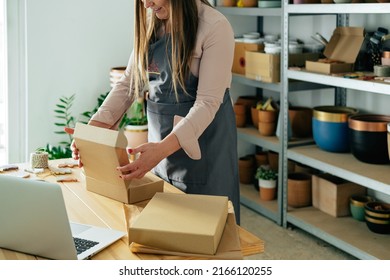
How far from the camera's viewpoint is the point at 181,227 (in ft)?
4.94

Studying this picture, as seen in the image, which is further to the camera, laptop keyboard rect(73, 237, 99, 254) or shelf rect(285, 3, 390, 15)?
shelf rect(285, 3, 390, 15)

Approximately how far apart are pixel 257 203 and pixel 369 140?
1044 mm

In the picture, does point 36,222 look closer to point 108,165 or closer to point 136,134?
point 108,165

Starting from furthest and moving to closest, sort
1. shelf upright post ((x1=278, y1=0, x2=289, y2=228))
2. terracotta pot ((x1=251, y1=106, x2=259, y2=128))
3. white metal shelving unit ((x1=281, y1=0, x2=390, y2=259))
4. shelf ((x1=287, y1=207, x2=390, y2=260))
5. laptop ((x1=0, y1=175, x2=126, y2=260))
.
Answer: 1. terracotta pot ((x1=251, y1=106, x2=259, y2=128))
2. shelf upright post ((x1=278, y1=0, x2=289, y2=228))
3. shelf ((x1=287, y1=207, x2=390, y2=260))
4. white metal shelving unit ((x1=281, y1=0, x2=390, y2=259))
5. laptop ((x1=0, y1=175, x2=126, y2=260))

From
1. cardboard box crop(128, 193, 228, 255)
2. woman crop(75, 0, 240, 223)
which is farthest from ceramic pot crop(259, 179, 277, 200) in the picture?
cardboard box crop(128, 193, 228, 255)

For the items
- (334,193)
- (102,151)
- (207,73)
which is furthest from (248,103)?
(102,151)

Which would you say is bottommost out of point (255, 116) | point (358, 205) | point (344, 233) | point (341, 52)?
point (344, 233)

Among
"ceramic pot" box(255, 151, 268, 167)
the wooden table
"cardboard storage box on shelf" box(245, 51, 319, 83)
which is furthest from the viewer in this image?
"ceramic pot" box(255, 151, 268, 167)

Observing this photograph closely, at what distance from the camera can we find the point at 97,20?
13.4 ft

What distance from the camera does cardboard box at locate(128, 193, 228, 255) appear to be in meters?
1.48

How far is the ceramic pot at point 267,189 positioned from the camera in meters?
4.05

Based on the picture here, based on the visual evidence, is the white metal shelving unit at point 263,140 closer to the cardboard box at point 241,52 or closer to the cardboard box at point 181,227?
the cardboard box at point 241,52

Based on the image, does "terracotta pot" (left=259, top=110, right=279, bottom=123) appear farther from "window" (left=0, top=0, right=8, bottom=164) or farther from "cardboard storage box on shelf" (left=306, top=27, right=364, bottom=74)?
"window" (left=0, top=0, right=8, bottom=164)

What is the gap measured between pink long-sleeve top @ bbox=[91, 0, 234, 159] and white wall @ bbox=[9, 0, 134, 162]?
1.98 meters
